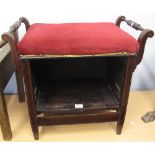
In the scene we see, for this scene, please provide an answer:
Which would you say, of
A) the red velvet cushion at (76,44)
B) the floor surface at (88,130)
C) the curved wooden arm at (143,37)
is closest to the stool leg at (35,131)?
the floor surface at (88,130)

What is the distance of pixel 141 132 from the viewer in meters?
1.17

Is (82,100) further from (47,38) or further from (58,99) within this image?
(47,38)

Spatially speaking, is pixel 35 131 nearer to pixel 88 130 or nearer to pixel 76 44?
pixel 88 130

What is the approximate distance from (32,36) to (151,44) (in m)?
0.79

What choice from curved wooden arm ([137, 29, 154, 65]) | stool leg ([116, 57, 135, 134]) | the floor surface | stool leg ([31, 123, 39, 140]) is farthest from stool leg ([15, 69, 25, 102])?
curved wooden arm ([137, 29, 154, 65])

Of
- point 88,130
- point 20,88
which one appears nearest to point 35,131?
point 88,130

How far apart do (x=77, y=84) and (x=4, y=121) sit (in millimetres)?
417

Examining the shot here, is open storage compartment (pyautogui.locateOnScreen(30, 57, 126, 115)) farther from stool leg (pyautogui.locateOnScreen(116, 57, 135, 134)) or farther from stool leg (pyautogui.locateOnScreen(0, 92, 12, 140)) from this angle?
stool leg (pyautogui.locateOnScreen(0, 92, 12, 140))

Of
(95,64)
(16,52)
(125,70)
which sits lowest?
(95,64)

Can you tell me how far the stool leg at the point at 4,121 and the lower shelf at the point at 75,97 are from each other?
145mm

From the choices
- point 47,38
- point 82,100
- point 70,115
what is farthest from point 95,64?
point 47,38

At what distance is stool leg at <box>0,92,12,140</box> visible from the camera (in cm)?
103

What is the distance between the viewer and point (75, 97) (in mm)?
1153

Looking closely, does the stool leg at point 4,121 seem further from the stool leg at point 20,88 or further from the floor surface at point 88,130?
the stool leg at point 20,88
